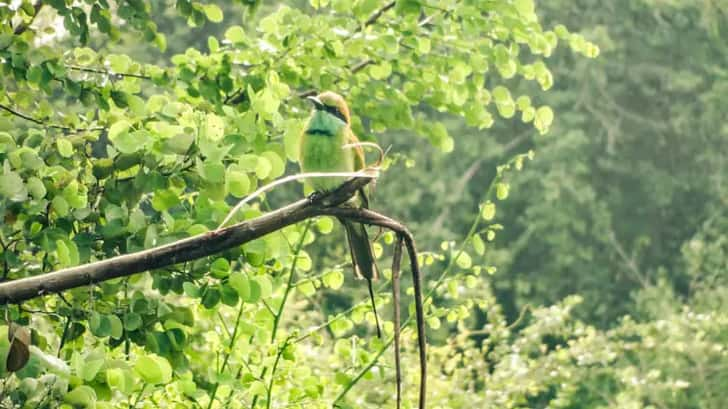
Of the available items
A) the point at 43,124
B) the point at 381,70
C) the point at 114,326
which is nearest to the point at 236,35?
the point at 381,70

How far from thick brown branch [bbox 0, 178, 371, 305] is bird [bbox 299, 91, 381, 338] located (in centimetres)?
67

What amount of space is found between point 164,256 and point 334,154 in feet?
3.26

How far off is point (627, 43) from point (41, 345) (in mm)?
17349

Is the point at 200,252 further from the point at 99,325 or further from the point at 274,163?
the point at 99,325

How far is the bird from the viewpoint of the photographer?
7.91 ft

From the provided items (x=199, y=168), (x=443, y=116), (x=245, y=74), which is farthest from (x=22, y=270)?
(x=443, y=116)

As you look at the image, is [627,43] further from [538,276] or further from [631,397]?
[631,397]

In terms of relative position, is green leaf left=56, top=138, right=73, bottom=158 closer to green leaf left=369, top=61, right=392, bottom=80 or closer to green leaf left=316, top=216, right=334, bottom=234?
green leaf left=316, top=216, right=334, bottom=234

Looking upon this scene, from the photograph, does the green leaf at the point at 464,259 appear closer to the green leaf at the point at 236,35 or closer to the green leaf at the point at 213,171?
the green leaf at the point at 236,35

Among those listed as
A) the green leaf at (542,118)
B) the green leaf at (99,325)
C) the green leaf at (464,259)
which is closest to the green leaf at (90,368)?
the green leaf at (99,325)

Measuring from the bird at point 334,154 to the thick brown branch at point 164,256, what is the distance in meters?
Answer: 0.67

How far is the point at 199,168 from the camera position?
195 cm

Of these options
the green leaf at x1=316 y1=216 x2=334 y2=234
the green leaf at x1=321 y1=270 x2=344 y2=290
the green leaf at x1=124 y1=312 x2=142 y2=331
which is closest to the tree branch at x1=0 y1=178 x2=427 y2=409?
the green leaf at x1=124 y1=312 x2=142 y2=331

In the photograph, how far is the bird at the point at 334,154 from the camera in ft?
7.91
